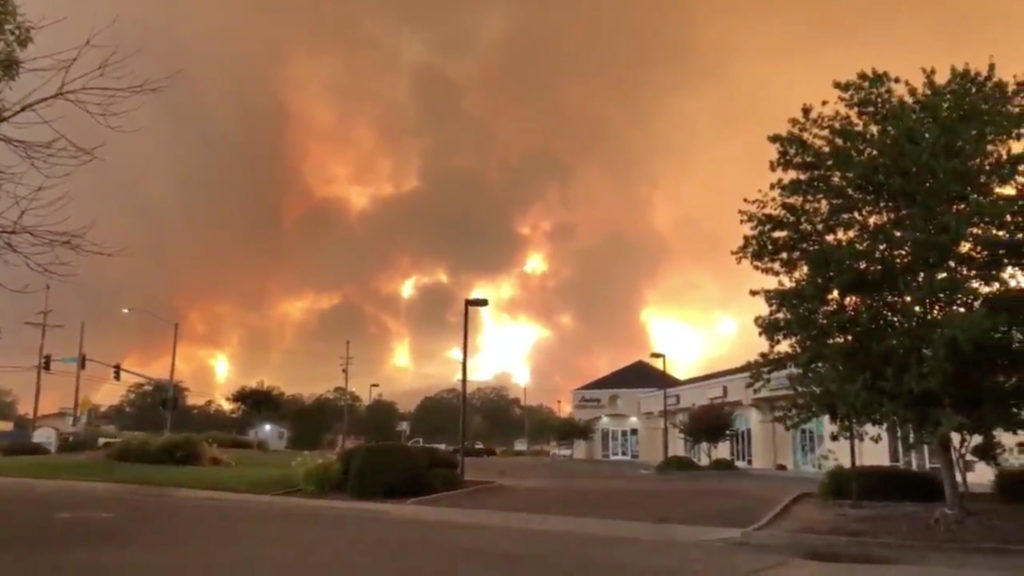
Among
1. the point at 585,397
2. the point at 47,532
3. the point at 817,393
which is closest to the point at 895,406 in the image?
the point at 817,393

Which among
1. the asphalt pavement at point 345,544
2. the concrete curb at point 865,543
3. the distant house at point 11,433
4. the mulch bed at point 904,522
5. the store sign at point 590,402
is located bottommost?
the concrete curb at point 865,543

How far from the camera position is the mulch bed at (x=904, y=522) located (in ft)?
61.1

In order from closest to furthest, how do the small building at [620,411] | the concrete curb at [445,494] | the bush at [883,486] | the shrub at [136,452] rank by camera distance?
the bush at [883,486] < the concrete curb at [445,494] < the shrub at [136,452] < the small building at [620,411]

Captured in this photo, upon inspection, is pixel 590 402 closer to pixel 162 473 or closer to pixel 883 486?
pixel 162 473

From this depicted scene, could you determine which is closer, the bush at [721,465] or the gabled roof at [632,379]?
the bush at [721,465]

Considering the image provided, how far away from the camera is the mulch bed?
18.6m

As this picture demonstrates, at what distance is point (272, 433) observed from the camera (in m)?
90.2

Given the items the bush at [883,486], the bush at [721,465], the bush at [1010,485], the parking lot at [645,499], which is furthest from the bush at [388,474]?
the bush at [721,465]

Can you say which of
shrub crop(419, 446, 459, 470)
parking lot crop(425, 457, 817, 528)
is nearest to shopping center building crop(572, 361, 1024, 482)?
parking lot crop(425, 457, 817, 528)

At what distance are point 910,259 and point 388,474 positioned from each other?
16654 millimetres

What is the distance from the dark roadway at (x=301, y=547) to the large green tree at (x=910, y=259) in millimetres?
5431

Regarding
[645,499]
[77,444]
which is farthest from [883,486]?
[77,444]

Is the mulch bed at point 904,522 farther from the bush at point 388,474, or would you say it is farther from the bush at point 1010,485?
the bush at point 388,474

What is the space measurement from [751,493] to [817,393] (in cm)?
819
